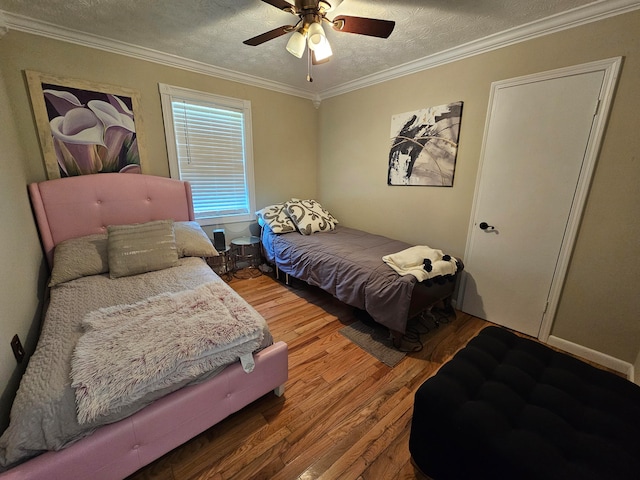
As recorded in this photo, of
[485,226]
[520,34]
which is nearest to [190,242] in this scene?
[485,226]

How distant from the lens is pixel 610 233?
5.86 feet

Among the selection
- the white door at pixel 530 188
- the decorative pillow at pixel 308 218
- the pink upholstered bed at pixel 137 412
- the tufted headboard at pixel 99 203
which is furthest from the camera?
the decorative pillow at pixel 308 218

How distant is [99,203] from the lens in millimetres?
2287

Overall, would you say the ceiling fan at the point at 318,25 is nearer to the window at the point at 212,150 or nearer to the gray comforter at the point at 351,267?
the window at the point at 212,150

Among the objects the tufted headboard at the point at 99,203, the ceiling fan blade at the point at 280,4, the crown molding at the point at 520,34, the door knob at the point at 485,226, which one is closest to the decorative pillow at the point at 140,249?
the tufted headboard at the point at 99,203

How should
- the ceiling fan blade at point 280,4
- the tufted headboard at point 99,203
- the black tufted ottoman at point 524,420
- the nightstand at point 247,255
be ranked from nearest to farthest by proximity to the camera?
the black tufted ottoman at point 524,420
the ceiling fan blade at point 280,4
the tufted headboard at point 99,203
the nightstand at point 247,255

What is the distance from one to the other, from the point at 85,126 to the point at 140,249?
50.8 inches

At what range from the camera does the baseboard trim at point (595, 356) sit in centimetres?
180

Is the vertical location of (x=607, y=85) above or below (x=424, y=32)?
below

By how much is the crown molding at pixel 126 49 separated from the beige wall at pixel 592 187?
4.66ft

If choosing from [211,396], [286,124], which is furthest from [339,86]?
[211,396]

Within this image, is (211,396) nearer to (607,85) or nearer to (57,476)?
(57,476)

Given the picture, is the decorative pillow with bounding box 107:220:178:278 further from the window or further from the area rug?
the area rug

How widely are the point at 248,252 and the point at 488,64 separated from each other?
123 inches
